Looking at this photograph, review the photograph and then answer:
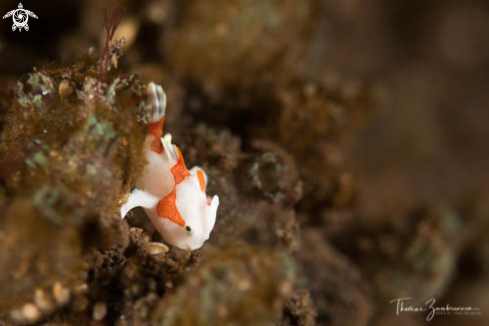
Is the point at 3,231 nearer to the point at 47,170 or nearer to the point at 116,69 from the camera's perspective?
the point at 47,170

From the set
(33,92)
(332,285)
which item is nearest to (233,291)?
(33,92)

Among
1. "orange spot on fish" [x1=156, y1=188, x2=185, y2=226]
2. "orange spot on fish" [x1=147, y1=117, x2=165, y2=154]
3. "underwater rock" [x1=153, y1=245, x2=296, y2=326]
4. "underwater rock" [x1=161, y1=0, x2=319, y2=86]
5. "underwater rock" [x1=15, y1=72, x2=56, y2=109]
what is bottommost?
"underwater rock" [x1=153, y1=245, x2=296, y2=326]

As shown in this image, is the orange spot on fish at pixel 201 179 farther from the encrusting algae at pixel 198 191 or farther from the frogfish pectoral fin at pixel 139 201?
the frogfish pectoral fin at pixel 139 201

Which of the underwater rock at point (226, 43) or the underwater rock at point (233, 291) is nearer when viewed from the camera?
the underwater rock at point (233, 291)

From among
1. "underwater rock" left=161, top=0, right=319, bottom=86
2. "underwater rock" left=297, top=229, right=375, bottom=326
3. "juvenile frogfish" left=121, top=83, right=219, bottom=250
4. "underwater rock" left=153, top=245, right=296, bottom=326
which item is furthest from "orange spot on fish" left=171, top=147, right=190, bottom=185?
"underwater rock" left=161, top=0, right=319, bottom=86

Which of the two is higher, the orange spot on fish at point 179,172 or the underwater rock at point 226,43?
the underwater rock at point 226,43

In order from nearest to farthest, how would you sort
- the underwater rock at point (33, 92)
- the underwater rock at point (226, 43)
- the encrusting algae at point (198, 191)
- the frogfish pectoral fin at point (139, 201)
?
the encrusting algae at point (198, 191), the underwater rock at point (33, 92), the frogfish pectoral fin at point (139, 201), the underwater rock at point (226, 43)

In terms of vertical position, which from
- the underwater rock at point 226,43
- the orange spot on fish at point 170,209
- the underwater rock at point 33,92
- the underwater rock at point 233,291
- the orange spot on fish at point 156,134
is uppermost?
the underwater rock at point 226,43

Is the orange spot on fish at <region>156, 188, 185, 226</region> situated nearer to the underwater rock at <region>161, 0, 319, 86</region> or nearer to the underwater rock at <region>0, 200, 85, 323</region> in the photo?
the underwater rock at <region>0, 200, 85, 323</region>

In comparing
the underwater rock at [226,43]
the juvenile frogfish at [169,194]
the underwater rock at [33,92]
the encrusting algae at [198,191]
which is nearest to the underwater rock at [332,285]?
the encrusting algae at [198,191]
